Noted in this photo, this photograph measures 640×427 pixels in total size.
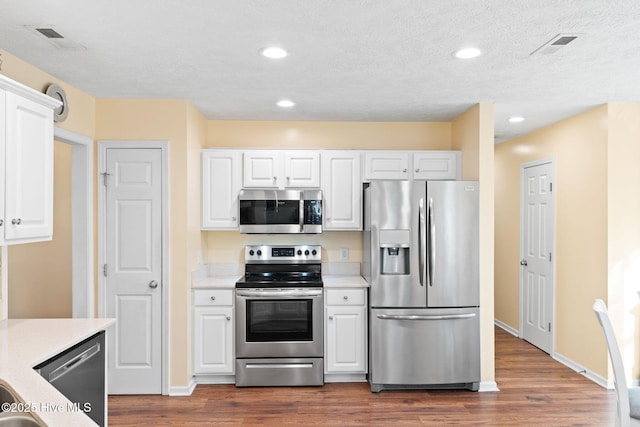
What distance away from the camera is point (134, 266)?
3824mm

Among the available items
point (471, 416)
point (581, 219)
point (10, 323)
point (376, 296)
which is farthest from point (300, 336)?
point (581, 219)

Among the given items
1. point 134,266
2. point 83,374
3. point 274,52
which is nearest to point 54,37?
point 274,52

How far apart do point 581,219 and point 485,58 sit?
228cm

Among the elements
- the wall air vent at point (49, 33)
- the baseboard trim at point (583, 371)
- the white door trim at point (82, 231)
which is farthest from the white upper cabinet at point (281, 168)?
the baseboard trim at point (583, 371)

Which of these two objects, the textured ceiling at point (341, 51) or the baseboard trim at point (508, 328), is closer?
the textured ceiling at point (341, 51)

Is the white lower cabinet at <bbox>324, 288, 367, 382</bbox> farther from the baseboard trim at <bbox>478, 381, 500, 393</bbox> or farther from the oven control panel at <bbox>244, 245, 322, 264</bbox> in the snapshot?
the baseboard trim at <bbox>478, 381, 500, 393</bbox>

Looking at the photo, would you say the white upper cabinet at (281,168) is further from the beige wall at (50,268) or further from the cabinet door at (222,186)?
the beige wall at (50,268)

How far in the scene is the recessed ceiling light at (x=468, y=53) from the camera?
8.83ft

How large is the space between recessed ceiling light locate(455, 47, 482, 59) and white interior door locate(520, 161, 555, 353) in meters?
2.56

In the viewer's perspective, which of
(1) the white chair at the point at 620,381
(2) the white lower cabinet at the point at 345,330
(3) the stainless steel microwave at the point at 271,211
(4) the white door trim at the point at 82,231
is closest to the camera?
(1) the white chair at the point at 620,381

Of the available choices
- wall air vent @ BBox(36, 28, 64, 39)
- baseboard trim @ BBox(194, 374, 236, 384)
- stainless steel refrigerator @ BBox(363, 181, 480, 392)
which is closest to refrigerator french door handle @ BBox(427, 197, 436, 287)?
stainless steel refrigerator @ BBox(363, 181, 480, 392)

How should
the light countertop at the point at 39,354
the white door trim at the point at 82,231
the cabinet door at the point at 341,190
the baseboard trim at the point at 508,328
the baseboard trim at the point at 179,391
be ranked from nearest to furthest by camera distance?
the light countertop at the point at 39,354 → the white door trim at the point at 82,231 → the baseboard trim at the point at 179,391 → the cabinet door at the point at 341,190 → the baseboard trim at the point at 508,328

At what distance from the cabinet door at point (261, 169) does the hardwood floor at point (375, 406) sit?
6.08 feet

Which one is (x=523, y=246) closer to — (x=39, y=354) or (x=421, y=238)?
(x=421, y=238)
